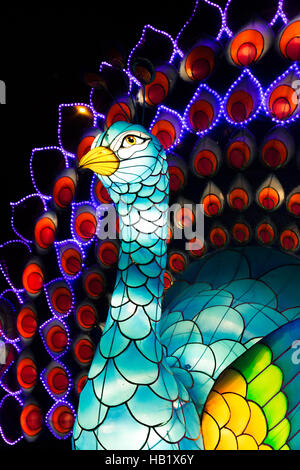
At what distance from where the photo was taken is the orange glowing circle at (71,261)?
3.86 meters

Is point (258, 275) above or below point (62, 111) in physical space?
below

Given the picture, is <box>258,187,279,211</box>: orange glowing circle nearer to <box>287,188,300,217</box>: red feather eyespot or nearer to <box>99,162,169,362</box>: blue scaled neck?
<box>287,188,300,217</box>: red feather eyespot

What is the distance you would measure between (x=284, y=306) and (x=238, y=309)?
27cm

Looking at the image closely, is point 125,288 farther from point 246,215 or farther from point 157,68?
point 157,68

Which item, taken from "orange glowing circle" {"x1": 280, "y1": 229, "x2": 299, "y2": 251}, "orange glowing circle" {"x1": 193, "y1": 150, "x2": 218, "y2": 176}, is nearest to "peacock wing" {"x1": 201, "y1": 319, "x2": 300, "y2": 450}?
"orange glowing circle" {"x1": 280, "y1": 229, "x2": 299, "y2": 251}

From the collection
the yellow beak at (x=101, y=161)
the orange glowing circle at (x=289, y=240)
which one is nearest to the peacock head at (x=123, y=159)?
the yellow beak at (x=101, y=161)

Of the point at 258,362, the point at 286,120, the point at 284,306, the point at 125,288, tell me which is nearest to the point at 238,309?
the point at 284,306

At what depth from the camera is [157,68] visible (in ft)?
11.4

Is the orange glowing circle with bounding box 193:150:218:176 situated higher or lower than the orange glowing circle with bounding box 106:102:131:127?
lower

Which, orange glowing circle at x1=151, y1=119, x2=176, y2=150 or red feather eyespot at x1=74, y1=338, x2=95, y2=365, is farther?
red feather eyespot at x1=74, y1=338, x2=95, y2=365

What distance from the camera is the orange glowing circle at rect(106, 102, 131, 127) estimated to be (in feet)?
11.3

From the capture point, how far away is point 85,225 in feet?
12.5

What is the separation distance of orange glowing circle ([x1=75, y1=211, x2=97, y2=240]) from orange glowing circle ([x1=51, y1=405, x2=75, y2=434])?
1209 millimetres

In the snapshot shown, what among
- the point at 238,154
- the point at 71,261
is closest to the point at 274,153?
the point at 238,154
